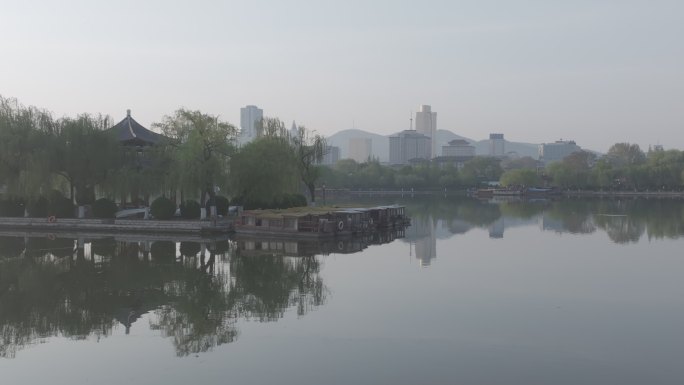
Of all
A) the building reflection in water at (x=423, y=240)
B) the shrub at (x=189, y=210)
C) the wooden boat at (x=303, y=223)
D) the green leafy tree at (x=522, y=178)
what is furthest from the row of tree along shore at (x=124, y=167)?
the green leafy tree at (x=522, y=178)

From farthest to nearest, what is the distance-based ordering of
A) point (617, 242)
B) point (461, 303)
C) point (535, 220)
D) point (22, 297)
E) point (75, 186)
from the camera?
point (535, 220)
point (75, 186)
point (617, 242)
point (22, 297)
point (461, 303)

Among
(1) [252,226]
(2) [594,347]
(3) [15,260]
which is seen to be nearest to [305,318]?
(2) [594,347]

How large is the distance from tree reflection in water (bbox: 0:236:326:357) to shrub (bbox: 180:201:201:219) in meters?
8.21

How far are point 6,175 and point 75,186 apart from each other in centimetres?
427

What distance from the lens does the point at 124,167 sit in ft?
136

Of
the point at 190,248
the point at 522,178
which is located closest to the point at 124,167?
the point at 190,248

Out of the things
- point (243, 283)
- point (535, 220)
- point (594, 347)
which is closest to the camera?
point (594, 347)

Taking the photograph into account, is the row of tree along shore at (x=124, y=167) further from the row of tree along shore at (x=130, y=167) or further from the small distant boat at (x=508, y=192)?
the small distant boat at (x=508, y=192)

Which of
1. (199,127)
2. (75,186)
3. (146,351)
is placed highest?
(199,127)

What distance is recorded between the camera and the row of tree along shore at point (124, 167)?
126 feet

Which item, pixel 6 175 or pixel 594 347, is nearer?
pixel 594 347

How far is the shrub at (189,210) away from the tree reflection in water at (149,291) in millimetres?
8212

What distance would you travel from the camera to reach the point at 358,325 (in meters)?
16.5

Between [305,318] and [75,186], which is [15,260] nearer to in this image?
[75,186]
